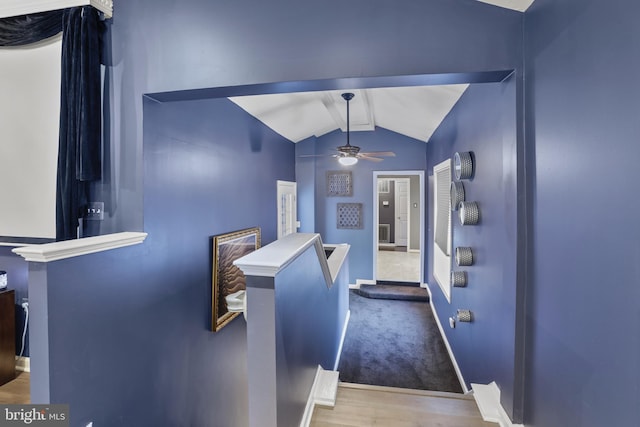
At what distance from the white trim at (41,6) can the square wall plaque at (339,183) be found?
4413 mm

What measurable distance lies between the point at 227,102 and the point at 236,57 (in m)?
1.49

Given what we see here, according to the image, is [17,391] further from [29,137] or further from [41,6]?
[41,6]

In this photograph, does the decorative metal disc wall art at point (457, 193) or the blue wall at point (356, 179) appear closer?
the decorative metal disc wall art at point (457, 193)

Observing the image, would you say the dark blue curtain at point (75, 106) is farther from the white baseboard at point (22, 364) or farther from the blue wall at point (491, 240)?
the blue wall at point (491, 240)

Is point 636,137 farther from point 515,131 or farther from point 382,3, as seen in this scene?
point 382,3

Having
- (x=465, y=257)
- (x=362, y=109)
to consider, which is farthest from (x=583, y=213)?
(x=362, y=109)

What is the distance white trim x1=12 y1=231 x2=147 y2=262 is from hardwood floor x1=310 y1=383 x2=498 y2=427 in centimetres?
161

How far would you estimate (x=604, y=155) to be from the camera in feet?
3.30

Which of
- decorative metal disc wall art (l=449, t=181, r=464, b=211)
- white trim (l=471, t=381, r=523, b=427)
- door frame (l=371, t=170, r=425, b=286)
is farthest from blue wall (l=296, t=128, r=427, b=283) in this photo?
white trim (l=471, t=381, r=523, b=427)

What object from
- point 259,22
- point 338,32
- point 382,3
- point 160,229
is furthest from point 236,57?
point 160,229

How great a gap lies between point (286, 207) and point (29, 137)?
345cm

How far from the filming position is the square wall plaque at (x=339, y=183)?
596cm

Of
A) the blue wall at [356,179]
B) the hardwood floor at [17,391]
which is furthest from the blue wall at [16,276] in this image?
the blue wall at [356,179]

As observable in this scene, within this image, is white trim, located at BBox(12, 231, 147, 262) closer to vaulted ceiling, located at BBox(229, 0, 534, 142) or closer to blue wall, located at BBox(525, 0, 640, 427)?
vaulted ceiling, located at BBox(229, 0, 534, 142)
